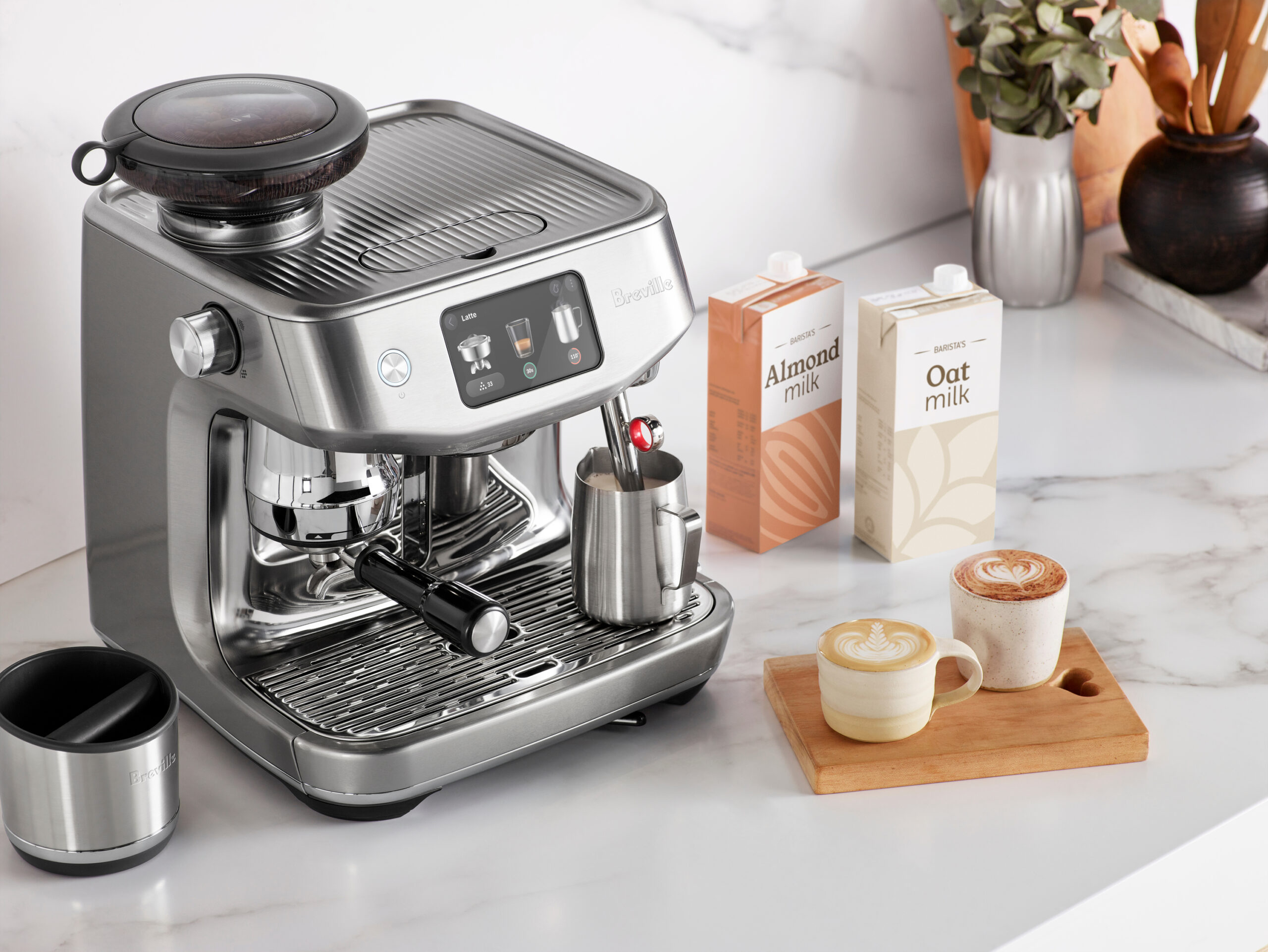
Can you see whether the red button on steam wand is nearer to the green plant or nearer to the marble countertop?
the marble countertop

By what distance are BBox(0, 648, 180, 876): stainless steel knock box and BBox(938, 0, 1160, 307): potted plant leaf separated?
89cm

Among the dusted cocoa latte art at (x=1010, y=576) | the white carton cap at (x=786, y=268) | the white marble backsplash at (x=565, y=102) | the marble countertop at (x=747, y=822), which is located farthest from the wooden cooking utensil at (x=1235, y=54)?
the dusted cocoa latte art at (x=1010, y=576)

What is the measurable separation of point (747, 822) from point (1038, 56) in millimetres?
771

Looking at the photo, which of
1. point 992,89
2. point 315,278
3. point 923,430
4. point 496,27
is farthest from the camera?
point 992,89

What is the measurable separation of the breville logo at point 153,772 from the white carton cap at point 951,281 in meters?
0.57

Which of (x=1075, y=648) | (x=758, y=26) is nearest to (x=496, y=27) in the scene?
(x=758, y=26)

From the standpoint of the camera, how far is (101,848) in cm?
75

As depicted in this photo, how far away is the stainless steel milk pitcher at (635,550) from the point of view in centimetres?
85

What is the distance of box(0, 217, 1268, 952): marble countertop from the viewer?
0.73 metres

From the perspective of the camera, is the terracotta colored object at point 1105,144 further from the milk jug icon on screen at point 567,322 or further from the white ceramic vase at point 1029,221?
the milk jug icon on screen at point 567,322

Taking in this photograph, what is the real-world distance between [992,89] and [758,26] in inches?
8.5

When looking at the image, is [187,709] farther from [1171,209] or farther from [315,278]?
[1171,209]

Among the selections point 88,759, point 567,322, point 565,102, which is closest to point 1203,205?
point 565,102

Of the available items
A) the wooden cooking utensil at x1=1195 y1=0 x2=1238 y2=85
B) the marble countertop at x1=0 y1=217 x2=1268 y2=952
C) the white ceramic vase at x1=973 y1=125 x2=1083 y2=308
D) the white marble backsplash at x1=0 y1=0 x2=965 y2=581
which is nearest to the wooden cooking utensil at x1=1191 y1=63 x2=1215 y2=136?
the wooden cooking utensil at x1=1195 y1=0 x2=1238 y2=85
